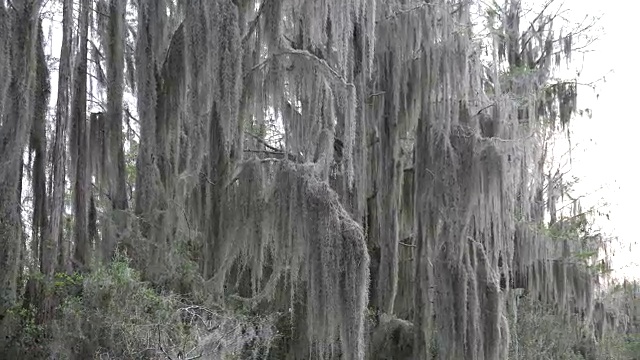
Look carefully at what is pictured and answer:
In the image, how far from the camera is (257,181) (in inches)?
298

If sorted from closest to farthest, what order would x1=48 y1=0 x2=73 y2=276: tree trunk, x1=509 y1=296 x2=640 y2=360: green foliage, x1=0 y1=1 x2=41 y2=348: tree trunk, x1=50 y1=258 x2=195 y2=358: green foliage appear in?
1. x1=50 y1=258 x2=195 y2=358: green foliage
2. x1=0 y1=1 x2=41 y2=348: tree trunk
3. x1=48 y1=0 x2=73 y2=276: tree trunk
4. x1=509 y1=296 x2=640 y2=360: green foliage

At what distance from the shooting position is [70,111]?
852 cm

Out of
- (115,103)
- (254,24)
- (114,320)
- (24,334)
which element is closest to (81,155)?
(115,103)

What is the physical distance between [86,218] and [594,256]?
358 inches

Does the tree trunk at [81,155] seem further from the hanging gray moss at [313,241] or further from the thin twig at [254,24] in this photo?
the thin twig at [254,24]

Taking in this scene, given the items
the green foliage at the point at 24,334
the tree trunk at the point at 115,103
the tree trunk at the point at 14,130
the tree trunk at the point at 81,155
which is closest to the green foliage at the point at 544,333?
the tree trunk at the point at 115,103

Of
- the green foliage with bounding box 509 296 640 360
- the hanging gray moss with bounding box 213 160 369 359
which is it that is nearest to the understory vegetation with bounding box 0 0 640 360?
the hanging gray moss with bounding box 213 160 369 359

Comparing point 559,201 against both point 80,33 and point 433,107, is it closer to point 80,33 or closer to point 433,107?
point 433,107

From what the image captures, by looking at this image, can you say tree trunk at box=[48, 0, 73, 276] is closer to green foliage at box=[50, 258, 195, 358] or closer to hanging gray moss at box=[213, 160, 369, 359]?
green foliage at box=[50, 258, 195, 358]

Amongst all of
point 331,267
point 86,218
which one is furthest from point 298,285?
point 86,218

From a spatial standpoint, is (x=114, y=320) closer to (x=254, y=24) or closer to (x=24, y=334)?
(x=24, y=334)

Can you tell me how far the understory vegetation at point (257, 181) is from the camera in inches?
273

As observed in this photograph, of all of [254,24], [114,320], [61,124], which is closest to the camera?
[114,320]

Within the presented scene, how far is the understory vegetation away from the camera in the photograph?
22.7 feet
